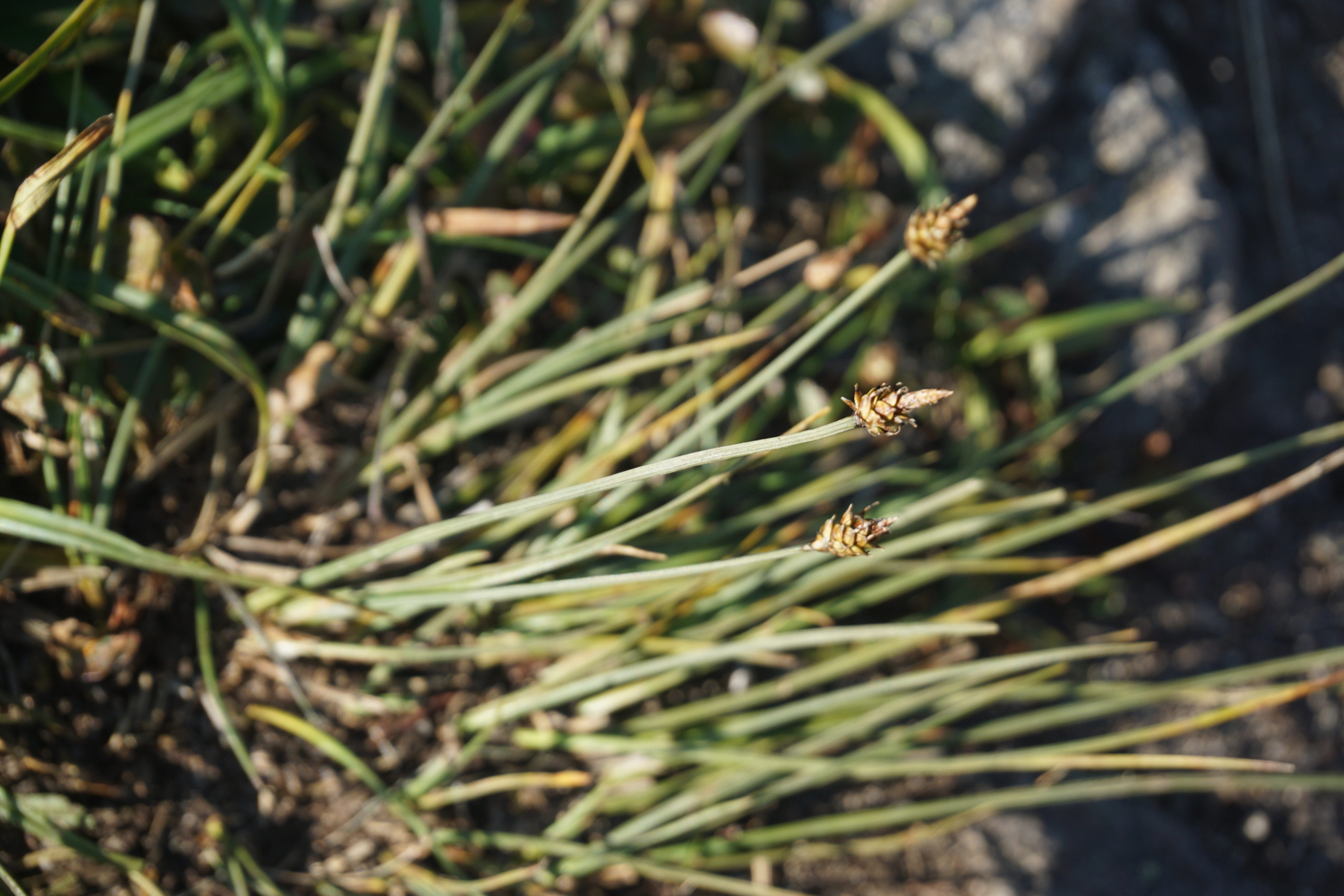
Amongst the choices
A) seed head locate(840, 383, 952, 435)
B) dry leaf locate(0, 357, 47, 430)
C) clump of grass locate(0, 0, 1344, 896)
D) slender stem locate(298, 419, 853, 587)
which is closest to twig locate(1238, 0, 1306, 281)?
clump of grass locate(0, 0, 1344, 896)

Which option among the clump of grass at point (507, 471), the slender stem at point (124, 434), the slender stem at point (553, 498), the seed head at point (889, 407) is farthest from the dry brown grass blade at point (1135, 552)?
the slender stem at point (124, 434)

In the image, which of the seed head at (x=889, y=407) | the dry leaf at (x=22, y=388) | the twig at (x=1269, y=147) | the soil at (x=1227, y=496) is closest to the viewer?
the seed head at (x=889, y=407)

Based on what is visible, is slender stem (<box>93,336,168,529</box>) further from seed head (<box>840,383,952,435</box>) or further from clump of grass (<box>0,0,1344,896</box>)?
seed head (<box>840,383,952,435</box>)

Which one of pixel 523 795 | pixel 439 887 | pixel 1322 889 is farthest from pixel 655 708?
pixel 1322 889

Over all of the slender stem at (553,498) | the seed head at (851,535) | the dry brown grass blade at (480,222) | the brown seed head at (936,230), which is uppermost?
the dry brown grass blade at (480,222)

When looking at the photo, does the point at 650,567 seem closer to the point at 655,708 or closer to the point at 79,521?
the point at 655,708

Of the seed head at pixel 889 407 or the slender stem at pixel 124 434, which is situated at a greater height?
the slender stem at pixel 124 434

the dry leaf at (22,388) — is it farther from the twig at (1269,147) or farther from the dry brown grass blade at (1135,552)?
the twig at (1269,147)
